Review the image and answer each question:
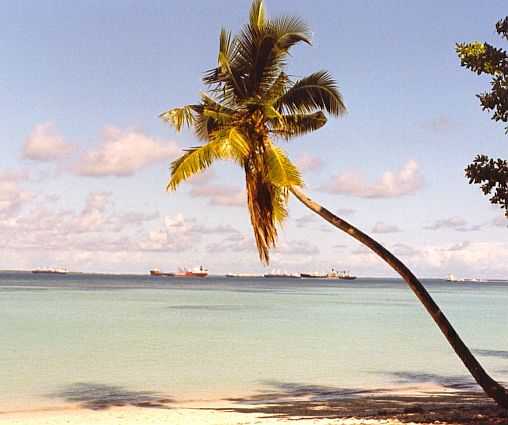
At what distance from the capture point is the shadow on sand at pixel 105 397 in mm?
18438

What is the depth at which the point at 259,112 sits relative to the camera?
47.1 feet

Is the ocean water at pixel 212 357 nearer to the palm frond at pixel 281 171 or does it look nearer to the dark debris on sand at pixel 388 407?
the dark debris on sand at pixel 388 407

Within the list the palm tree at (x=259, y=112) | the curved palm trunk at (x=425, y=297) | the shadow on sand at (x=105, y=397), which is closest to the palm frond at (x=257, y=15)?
the palm tree at (x=259, y=112)

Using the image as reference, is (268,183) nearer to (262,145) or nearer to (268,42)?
(262,145)

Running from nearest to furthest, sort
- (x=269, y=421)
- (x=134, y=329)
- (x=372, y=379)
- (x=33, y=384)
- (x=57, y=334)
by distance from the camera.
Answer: (x=269, y=421), (x=33, y=384), (x=372, y=379), (x=57, y=334), (x=134, y=329)

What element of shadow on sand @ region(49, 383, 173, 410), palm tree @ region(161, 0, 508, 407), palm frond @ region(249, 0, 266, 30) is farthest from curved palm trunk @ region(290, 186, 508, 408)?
shadow on sand @ region(49, 383, 173, 410)

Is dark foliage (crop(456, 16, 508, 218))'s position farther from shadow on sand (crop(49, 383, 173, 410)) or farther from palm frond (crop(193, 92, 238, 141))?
shadow on sand (crop(49, 383, 173, 410))

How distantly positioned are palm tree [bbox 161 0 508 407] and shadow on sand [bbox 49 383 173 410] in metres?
6.87

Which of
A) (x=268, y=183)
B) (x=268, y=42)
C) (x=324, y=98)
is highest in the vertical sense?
(x=268, y=42)

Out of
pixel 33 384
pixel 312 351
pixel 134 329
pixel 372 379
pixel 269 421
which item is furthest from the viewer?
pixel 134 329

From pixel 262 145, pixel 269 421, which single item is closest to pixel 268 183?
pixel 262 145

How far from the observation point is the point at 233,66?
14.7 m

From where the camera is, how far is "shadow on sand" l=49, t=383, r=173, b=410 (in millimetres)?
18438

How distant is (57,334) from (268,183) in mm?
27170
